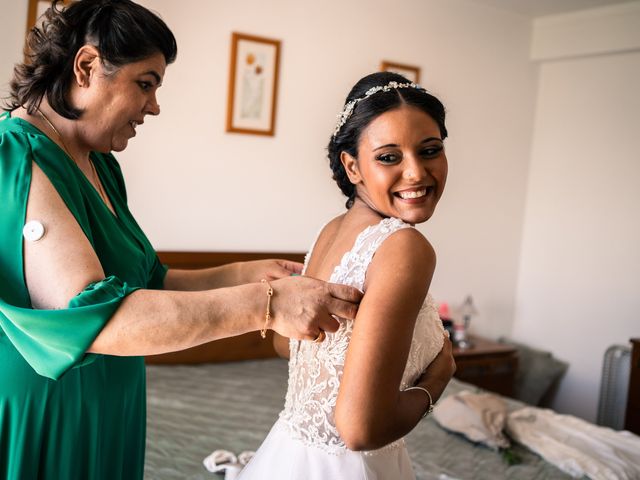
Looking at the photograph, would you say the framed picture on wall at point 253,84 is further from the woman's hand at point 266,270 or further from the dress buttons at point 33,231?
the dress buttons at point 33,231

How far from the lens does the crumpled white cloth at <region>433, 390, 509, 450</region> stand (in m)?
2.64

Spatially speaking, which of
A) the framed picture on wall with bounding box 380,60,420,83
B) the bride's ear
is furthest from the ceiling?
the bride's ear

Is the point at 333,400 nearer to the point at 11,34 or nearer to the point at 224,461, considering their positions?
the point at 224,461

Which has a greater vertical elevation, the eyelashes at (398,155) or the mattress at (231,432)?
the eyelashes at (398,155)

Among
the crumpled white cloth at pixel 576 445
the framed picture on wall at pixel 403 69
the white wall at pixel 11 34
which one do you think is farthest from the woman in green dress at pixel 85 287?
the framed picture on wall at pixel 403 69

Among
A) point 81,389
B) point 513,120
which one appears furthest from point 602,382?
point 81,389

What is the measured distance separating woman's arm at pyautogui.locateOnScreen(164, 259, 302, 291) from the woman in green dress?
9.1 inches

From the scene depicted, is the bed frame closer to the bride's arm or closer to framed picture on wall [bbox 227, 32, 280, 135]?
framed picture on wall [bbox 227, 32, 280, 135]

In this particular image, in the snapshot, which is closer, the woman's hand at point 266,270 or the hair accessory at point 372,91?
the hair accessory at point 372,91

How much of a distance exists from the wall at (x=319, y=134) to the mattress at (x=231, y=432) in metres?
0.85

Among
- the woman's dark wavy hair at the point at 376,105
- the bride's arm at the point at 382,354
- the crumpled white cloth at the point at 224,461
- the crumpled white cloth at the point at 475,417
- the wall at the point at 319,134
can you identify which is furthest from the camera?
the wall at the point at 319,134

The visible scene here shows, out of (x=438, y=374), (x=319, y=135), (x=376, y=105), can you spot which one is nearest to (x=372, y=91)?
(x=376, y=105)

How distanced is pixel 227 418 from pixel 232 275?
3.87 ft

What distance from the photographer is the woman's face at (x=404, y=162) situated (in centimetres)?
130
